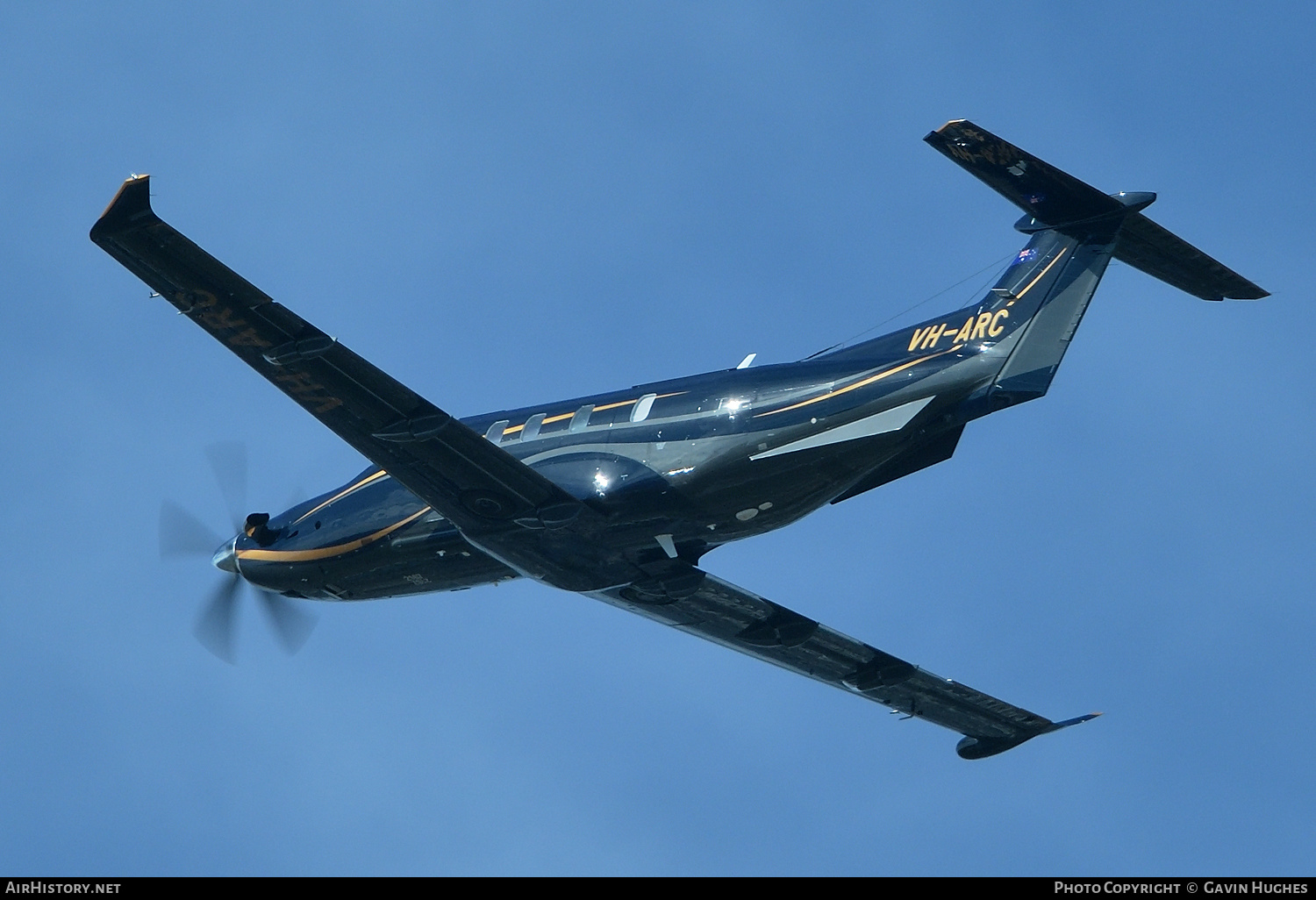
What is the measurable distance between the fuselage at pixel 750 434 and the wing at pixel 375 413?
0.98 meters

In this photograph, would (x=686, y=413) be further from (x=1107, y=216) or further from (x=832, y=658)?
(x=832, y=658)

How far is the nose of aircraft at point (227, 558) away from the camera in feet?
152

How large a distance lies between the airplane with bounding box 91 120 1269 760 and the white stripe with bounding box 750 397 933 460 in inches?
1.4

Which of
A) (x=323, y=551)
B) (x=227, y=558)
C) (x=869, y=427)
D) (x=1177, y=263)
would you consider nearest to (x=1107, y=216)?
(x=1177, y=263)

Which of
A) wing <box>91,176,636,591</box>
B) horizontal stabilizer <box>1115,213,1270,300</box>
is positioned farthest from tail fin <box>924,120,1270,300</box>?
wing <box>91,176,636,591</box>

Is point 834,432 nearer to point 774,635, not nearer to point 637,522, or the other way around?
point 637,522

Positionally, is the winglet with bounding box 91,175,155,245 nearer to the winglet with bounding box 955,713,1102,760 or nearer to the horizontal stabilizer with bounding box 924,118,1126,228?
the horizontal stabilizer with bounding box 924,118,1126,228

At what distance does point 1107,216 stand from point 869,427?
261 inches

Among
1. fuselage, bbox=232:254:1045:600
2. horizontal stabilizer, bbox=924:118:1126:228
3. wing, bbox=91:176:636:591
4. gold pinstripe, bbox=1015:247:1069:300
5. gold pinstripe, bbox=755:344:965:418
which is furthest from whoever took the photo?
gold pinstripe, bbox=1015:247:1069:300

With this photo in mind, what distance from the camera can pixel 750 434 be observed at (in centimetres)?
3809

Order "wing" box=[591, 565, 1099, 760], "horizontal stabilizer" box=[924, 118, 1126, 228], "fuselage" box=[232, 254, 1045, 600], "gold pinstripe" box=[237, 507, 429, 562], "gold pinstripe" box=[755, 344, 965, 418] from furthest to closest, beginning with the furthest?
"wing" box=[591, 565, 1099, 760] < "gold pinstripe" box=[237, 507, 429, 562] < "gold pinstripe" box=[755, 344, 965, 418] < "fuselage" box=[232, 254, 1045, 600] < "horizontal stabilizer" box=[924, 118, 1126, 228]

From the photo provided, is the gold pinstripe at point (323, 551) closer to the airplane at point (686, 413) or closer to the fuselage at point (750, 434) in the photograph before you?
the airplane at point (686, 413)

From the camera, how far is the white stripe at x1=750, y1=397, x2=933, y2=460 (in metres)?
37.2

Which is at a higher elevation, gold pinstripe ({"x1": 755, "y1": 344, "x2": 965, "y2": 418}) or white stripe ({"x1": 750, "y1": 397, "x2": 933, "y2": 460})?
gold pinstripe ({"x1": 755, "y1": 344, "x2": 965, "y2": 418})
